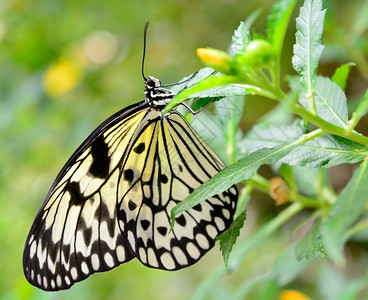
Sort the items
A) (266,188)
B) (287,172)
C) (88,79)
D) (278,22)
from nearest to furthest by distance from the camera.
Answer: (278,22) < (287,172) < (266,188) < (88,79)

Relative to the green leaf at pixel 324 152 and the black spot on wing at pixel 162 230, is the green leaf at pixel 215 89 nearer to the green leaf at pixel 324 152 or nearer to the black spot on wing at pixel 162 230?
the green leaf at pixel 324 152

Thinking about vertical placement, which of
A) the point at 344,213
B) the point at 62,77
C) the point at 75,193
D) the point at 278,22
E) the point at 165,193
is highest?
the point at 62,77

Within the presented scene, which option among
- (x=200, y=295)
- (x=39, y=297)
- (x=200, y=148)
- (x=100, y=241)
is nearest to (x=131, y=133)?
(x=200, y=148)

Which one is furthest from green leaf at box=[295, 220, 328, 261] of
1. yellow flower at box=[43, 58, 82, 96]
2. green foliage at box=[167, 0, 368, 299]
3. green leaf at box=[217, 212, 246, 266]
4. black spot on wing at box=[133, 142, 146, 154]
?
yellow flower at box=[43, 58, 82, 96]

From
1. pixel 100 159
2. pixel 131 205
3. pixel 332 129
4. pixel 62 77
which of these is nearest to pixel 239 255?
pixel 131 205

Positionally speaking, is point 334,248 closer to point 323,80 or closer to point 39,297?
point 323,80

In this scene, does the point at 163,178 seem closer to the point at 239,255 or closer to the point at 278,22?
the point at 239,255

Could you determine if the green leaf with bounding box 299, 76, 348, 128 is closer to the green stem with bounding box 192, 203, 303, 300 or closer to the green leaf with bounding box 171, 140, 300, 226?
the green leaf with bounding box 171, 140, 300, 226
